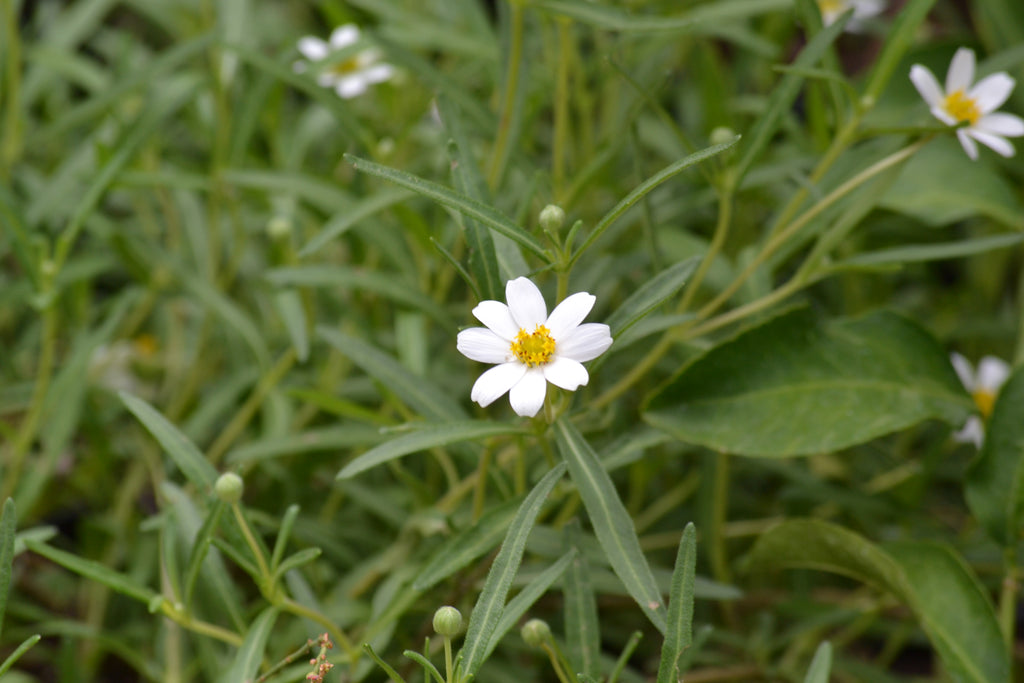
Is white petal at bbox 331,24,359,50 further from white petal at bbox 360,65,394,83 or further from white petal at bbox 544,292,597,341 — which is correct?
white petal at bbox 544,292,597,341

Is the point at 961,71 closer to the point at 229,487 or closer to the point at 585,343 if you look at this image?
the point at 585,343

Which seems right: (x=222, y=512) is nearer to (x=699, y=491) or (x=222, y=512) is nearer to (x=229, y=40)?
(x=699, y=491)

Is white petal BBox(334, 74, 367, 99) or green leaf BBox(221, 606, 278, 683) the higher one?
white petal BBox(334, 74, 367, 99)

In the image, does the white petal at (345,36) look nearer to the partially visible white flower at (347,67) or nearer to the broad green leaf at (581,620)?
the partially visible white flower at (347,67)

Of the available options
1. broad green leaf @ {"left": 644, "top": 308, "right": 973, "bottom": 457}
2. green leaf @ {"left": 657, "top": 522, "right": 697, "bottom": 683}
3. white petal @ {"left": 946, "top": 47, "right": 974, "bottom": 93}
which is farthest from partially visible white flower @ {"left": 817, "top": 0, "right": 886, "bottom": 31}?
green leaf @ {"left": 657, "top": 522, "right": 697, "bottom": 683}

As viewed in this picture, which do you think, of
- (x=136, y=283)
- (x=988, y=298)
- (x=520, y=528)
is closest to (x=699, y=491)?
(x=520, y=528)

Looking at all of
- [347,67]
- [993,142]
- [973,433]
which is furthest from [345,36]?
[973,433]

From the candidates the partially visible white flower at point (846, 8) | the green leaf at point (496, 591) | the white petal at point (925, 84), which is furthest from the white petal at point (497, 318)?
the partially visible white flower at point (846, 8)
